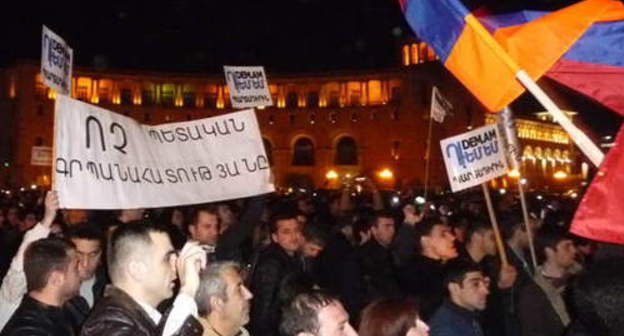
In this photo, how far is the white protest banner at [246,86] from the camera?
426 inches

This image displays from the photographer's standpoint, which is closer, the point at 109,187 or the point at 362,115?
the point at 109,187

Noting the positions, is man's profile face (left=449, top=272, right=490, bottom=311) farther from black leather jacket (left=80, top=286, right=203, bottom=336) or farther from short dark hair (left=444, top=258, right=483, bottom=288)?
black leather jacket (left=80, top=286, right=203, bottom=336)

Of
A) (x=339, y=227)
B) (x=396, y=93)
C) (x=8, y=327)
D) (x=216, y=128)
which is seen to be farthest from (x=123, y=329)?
(x=396, y=93)

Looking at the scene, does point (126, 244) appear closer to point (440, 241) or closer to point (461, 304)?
point (461, 304)

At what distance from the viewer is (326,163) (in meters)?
78.8

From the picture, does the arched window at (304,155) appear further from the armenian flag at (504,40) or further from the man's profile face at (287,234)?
the armenian flag at (504,40)

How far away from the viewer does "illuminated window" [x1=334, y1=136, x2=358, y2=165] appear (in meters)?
79.1

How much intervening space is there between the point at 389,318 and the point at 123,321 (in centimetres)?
135

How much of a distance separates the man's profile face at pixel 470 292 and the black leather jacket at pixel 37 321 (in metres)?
2.61

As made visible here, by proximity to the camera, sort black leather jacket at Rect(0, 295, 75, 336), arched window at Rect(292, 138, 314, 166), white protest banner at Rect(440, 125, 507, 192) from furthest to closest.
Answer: arched window at Rect(292, 138, 314, 166) → white protest banner at Rect(440, 125, 507, 192) → black leather jacket at Rect(0, 295, 75, 336)

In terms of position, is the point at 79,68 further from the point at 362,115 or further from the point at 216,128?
the point at 216,128

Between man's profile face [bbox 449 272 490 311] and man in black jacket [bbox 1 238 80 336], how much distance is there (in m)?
2.59

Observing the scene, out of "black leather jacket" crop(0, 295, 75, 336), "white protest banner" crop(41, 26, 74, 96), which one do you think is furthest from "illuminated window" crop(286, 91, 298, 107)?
"black leather jacket" crop(0, 295, 75, 336)

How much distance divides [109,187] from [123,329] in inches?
94.6
